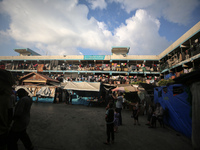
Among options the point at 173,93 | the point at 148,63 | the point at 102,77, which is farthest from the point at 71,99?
the point at 148,63

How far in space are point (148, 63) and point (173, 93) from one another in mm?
18520

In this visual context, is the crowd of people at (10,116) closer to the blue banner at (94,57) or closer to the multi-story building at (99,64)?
the multi-story building at (99,64)

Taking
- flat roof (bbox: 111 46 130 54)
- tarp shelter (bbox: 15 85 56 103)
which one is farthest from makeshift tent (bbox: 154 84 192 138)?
flat roof (bbox: 111 46 130 54)

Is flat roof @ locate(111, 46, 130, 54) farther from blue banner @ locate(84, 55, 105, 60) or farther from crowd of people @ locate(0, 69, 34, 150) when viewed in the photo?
crowd of people @ locate(0, 69, 34, 150)

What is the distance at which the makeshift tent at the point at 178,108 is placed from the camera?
15.1ft

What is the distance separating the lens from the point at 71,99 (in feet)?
47.4

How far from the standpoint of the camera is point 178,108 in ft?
17.3

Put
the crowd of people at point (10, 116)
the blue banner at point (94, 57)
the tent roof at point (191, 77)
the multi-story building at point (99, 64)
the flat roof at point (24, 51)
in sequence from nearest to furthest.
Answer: the crowd of people at point (10, 116)
the tent roof at point (191, 77)
the multi-story building at point (99, 64)
the blue banner at point (94, 57)
the flat roof at point (24, 51)

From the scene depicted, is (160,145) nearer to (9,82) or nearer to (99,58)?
→ (9,82)

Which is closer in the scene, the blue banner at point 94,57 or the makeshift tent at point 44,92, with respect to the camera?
the makeshift tent at point 44,92

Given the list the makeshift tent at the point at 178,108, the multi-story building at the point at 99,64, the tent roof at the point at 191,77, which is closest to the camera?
the tent roof at the point at 191,77

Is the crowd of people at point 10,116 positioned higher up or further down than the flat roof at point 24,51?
further down

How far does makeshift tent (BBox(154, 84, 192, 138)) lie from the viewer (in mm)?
4602

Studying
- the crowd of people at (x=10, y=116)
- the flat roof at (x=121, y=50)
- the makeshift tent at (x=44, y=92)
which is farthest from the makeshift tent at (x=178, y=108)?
the flat roof at (x=121, y=50)
